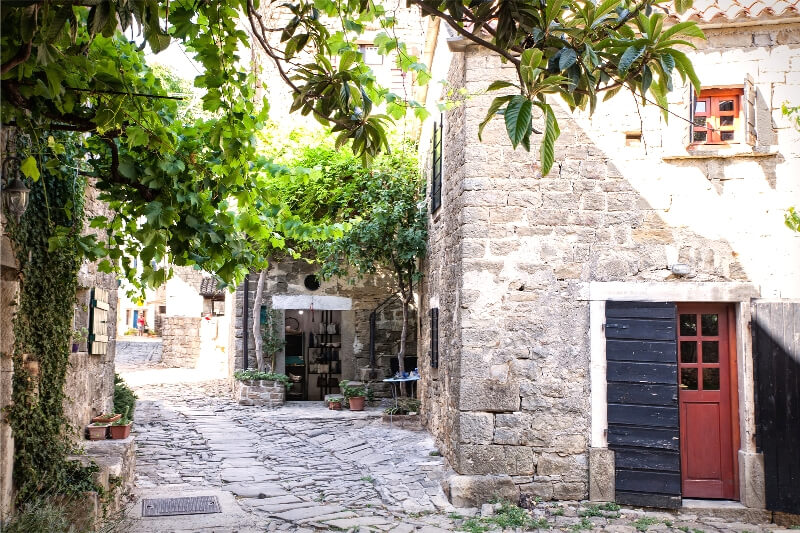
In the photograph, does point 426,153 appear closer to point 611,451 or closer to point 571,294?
point 571,294

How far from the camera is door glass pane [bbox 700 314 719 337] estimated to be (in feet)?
21.7

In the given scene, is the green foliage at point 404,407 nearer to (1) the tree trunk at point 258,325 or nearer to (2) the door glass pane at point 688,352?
(1) the tree trunk at point 258,325

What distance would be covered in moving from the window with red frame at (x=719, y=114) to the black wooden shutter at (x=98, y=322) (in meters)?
5.78

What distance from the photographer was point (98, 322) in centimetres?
737

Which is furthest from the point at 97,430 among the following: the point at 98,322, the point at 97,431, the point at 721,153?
the point at 721,153

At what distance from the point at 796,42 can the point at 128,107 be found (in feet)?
18.5

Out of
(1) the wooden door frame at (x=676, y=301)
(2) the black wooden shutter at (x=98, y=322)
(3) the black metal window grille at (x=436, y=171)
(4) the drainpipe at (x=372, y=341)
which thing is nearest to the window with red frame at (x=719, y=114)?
(1) the wooden door frame at (x=676, y=301)

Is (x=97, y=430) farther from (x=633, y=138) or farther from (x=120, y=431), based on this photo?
(x=633, y=138)

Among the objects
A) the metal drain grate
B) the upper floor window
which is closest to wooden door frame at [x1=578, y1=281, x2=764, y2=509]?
the metal drain grate

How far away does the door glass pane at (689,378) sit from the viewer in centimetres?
654

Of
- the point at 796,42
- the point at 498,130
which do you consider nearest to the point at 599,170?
the point at 498,130

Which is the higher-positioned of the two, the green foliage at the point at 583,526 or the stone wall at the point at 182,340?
the stone wall at the point at 182,340

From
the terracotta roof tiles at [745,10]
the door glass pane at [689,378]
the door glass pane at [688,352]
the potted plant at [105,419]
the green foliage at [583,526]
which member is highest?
the terracotta roof tiles at [745,10]

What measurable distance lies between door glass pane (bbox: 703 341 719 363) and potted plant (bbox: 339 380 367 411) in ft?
20.8
